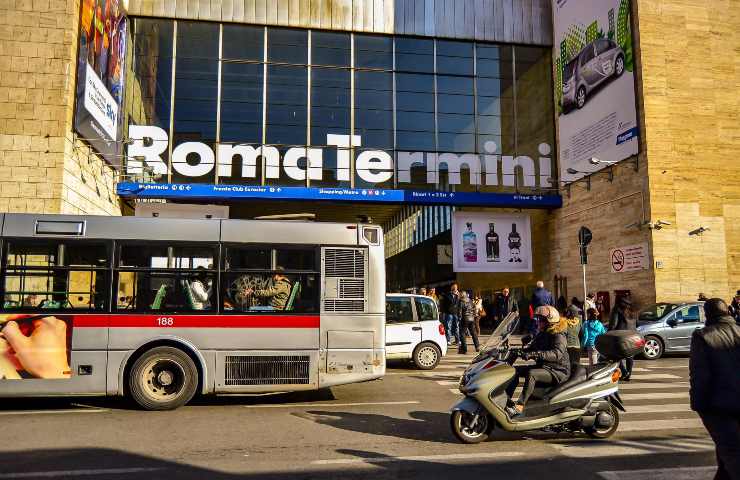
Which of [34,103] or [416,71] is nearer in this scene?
[34,103]

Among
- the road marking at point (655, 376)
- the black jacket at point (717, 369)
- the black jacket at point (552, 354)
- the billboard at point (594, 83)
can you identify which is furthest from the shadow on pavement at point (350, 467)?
the billboard at point (594, 83)

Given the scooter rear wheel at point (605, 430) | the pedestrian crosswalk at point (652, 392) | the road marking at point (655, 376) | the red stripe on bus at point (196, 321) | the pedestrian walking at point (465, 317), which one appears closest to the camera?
the scooter rear wheel at point (605, 430)

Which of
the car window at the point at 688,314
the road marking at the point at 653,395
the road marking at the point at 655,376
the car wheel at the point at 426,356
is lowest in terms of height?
the road marking at the point at 653,395

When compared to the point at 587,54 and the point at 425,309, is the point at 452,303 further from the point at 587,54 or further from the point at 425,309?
the point at 587,54

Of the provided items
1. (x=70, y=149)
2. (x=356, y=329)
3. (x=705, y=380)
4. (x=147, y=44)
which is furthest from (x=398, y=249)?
(x=705, y=380)

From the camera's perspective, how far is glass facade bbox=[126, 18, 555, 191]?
82.4ft

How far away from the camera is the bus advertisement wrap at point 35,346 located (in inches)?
315

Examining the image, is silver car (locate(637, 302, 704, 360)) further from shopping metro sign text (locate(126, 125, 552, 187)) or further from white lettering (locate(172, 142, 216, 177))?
Result: white lettering (locate(172, 142, 216, 177))

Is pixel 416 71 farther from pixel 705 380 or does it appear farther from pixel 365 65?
pixel 705 380

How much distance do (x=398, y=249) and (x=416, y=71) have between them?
22822 mm

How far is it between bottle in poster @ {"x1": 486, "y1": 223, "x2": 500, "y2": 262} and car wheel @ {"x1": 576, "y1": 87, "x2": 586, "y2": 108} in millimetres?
6162

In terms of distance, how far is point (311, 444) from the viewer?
6273 millimetres

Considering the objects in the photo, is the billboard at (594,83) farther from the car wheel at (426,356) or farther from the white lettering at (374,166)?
the car wheel at (426,356)

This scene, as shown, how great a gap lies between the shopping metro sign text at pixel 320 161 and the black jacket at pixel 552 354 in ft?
63.1
